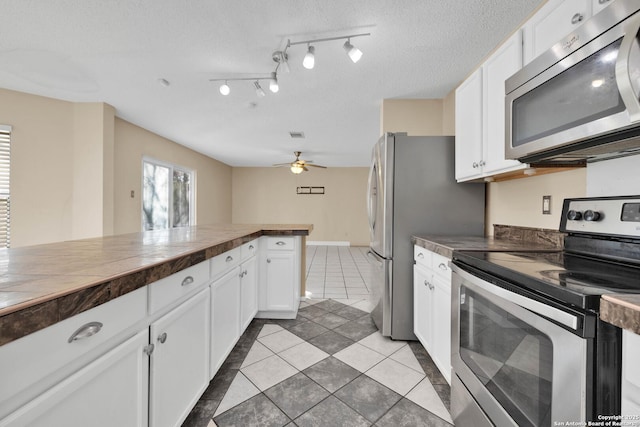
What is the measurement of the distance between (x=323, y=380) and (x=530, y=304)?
1326mm

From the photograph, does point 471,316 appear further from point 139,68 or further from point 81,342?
point 139,68

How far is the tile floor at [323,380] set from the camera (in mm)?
Result: 1355

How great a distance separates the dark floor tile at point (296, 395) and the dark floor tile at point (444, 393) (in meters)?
0.68

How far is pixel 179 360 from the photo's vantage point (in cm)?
115

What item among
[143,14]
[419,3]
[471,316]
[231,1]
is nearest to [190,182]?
→ [143,14]

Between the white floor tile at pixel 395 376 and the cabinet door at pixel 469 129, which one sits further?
the cabinet door at pixel 469 129

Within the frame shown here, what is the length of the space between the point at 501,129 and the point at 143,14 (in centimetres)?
248

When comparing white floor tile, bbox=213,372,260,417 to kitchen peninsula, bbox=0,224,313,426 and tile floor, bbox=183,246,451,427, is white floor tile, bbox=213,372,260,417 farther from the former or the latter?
kitchen peninsula, bbox=0,224,313,426

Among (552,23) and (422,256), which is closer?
(552,23)

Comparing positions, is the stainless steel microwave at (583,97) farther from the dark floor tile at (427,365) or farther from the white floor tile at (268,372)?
the white floor tile at (268,372)

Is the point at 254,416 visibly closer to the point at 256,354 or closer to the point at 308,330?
the point at 256,354

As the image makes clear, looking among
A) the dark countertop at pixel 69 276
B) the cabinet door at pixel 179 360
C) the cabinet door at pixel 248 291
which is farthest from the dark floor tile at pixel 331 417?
the dark countertop at pixel 69 276

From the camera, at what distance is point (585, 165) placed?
4.30ft

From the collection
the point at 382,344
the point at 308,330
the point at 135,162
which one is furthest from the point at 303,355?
the point at 135,162
